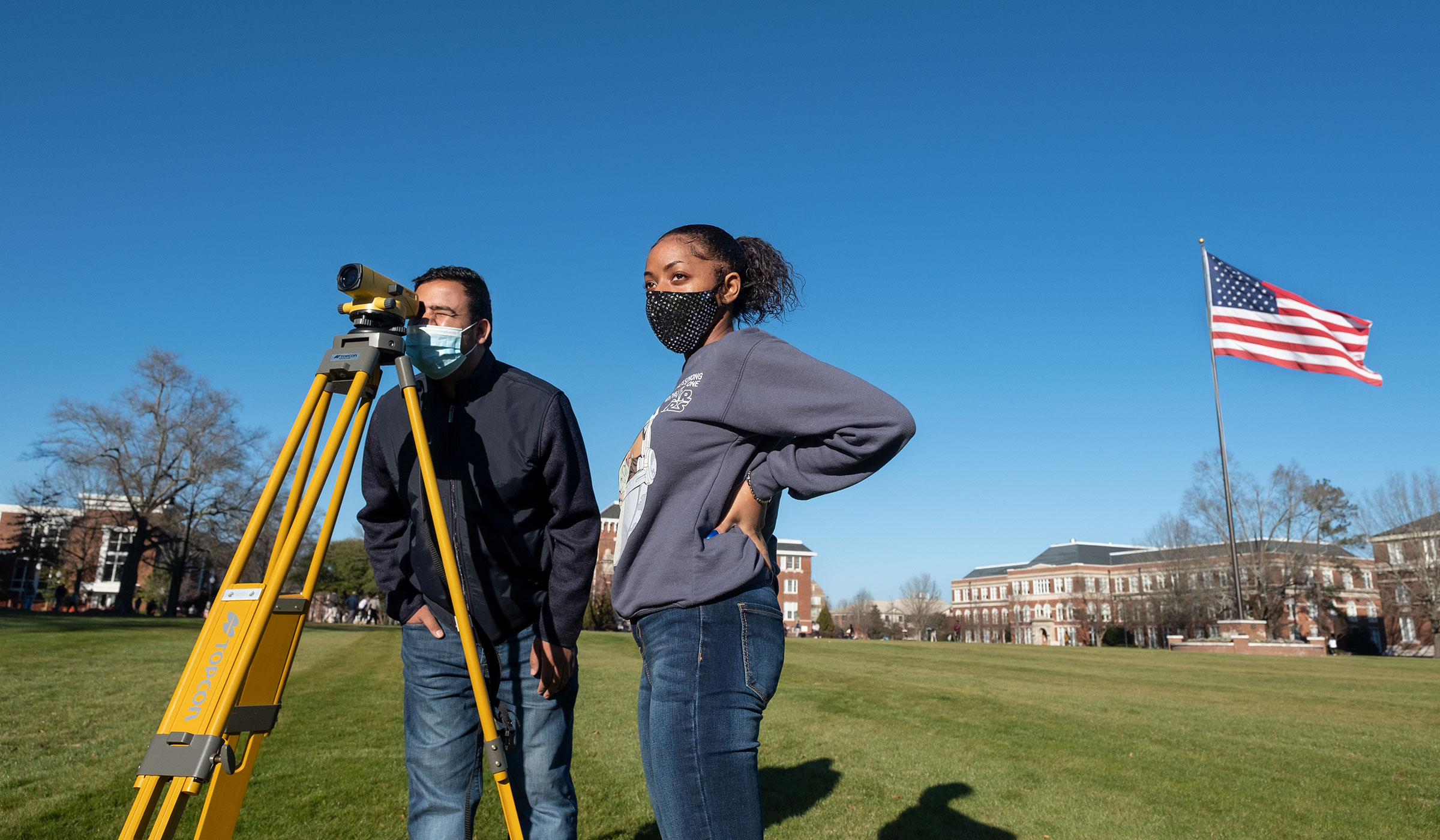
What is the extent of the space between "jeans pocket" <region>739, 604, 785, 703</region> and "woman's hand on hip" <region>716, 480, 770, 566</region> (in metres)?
0.13

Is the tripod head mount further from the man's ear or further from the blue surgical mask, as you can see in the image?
the man's ear

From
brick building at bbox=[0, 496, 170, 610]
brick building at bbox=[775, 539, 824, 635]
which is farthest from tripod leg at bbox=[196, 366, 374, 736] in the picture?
brick building at bbox=[775, 539, 824, 635]

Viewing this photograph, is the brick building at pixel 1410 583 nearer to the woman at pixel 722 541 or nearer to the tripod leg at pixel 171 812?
the woman at pixel 722 541

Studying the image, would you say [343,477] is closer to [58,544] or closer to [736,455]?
[736,455]

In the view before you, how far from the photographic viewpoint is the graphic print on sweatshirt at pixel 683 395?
6.41 ft

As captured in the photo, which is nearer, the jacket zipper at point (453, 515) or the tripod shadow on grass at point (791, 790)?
the jacket zipper at point (453, 515)

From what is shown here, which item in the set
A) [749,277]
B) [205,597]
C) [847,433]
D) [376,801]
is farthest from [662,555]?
[205,597]

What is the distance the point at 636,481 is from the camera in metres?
2.06

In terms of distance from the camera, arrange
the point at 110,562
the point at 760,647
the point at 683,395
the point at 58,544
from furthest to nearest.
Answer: the point at 110,562, the point at 58,544, the point at 683,395, the point at 760,647

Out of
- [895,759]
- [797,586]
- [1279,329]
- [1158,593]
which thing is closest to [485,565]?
[895,759]

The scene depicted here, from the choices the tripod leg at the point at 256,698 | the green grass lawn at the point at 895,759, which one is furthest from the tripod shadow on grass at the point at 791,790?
the tripod leg at the point at 256,698

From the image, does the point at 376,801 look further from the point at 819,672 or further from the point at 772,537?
the point at 819,672

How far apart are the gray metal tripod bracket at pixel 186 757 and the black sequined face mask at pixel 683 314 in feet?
4.72

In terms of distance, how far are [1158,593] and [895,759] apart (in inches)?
2685
